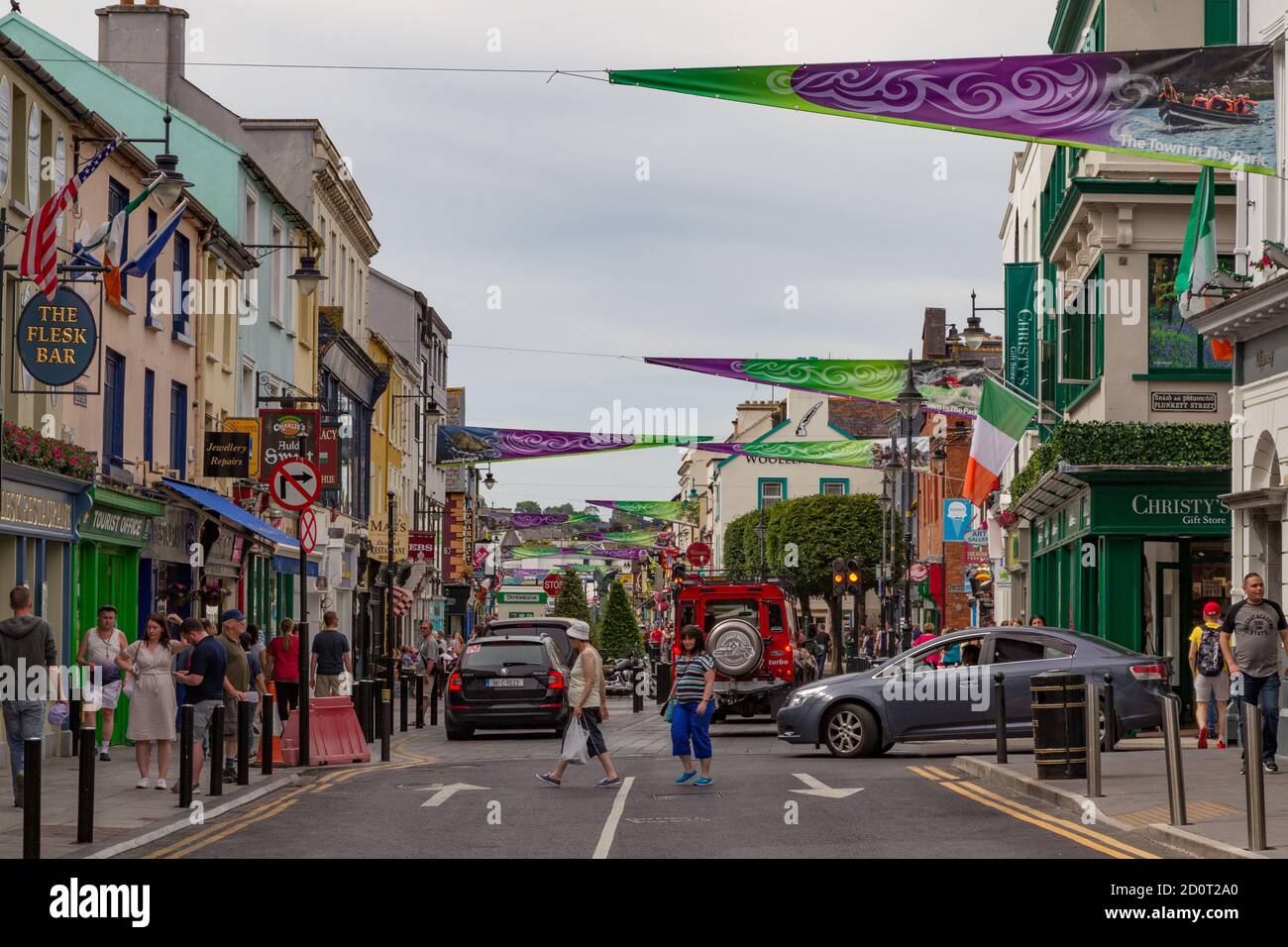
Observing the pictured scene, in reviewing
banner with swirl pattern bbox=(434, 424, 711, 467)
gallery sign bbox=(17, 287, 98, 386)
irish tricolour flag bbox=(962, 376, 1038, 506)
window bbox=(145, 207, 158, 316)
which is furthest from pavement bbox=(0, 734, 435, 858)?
banner with swirl pattern bbox=(434, 424, 711, 467)

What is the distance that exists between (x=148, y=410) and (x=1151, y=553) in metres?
16.5

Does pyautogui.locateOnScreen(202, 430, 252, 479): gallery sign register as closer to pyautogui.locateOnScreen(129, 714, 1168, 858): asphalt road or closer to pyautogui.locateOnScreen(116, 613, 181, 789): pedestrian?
pyautogui.locateOnScreen(129, 714, 1168, 858): asphalt road

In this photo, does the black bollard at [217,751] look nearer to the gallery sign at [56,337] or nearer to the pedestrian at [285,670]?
the gallery sign at [56,337]

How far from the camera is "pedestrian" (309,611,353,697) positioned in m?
28.2

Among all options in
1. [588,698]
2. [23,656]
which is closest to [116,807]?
[23,656]

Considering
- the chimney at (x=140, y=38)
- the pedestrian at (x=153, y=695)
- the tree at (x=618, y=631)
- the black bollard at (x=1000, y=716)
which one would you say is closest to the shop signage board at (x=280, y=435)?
the chimney at (x=140, y=38)

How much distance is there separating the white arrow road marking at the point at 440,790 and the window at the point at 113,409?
412 inches

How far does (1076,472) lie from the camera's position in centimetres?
3114

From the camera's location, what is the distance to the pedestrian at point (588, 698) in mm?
19828

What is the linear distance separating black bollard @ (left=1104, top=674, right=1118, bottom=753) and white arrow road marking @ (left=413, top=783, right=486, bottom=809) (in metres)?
7.38

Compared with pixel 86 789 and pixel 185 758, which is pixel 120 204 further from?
pixel 86 789

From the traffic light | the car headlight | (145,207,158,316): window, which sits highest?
(145,207,158,316): window
